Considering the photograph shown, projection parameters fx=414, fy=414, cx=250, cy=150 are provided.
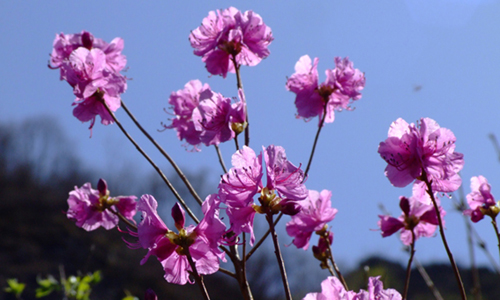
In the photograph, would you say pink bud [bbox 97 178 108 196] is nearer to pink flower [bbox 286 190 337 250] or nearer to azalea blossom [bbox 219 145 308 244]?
pink flower [bbox 286 190 337 250]

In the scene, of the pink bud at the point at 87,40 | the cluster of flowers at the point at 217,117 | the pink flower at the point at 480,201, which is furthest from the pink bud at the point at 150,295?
the pink bud at the point at 87,40

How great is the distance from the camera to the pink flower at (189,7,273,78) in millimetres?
1769

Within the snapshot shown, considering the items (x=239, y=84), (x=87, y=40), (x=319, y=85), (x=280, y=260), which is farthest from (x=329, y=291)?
(x=87, y=40)

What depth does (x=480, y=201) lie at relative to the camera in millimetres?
1543

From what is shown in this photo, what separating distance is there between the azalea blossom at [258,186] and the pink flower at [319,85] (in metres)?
0.90

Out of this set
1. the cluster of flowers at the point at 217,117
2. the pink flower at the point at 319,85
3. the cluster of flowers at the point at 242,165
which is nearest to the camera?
the cluster of flowers at the point at 242,165

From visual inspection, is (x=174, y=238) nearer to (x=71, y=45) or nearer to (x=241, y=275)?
(x=241, y=275)

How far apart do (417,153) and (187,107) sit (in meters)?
1.11

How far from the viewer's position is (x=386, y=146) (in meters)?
1.14

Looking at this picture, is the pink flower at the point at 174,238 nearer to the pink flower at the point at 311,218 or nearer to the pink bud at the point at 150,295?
the pink bud at the point at 150,295

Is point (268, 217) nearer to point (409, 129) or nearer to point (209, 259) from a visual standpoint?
Answer: point (209, 259)

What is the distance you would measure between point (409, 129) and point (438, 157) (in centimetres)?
12

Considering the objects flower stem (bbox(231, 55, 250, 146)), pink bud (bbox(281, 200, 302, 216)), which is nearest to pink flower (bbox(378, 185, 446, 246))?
flower stem (bbox(231, 55, 250, 146))

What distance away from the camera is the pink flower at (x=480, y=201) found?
149 cm
